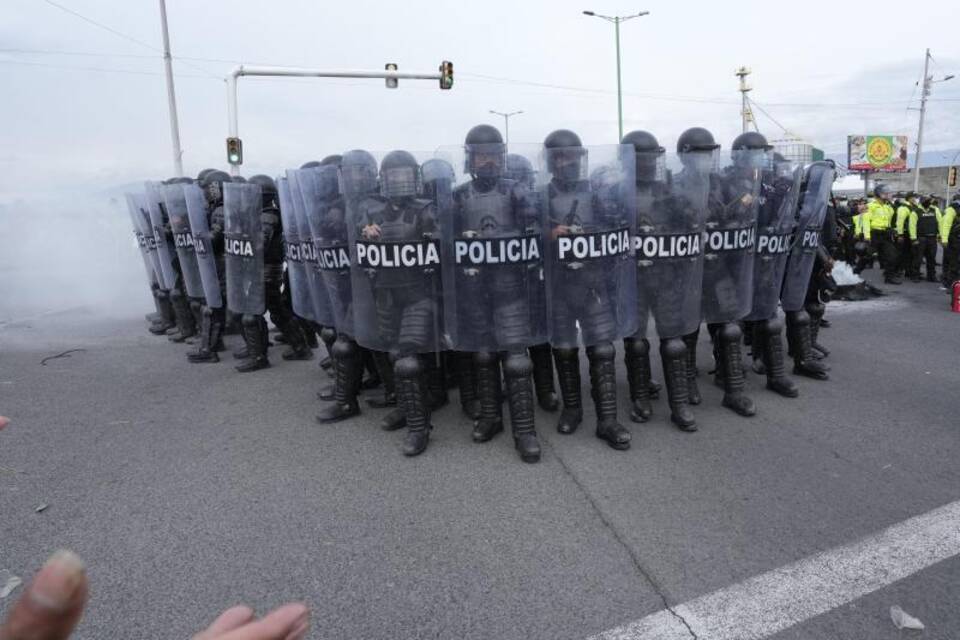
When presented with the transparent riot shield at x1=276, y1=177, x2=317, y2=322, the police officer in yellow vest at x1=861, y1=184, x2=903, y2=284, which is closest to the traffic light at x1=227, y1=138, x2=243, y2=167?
the transparent riot shield at x1=276, y1=177, x2=317, y2=322

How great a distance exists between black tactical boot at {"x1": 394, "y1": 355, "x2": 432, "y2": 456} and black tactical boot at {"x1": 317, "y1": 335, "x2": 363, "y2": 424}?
72cm

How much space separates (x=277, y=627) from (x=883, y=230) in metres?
13.9

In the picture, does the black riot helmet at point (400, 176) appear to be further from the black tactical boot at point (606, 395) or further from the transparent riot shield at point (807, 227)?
the transparent riot shield at point (807, 227)

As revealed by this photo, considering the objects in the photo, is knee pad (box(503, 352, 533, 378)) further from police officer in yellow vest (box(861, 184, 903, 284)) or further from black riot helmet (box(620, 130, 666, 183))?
police officer in yellow vest (box(861, 184, 903, 284))

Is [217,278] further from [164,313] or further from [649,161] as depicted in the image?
[649,161]

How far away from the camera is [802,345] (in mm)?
5336

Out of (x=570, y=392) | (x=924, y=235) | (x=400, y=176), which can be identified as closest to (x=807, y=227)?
(x=570, y=392)

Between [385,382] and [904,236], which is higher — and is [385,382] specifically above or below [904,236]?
below

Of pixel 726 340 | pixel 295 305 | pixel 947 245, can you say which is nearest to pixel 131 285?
pixel 295 305

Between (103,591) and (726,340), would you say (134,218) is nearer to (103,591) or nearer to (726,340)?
A: (103,591)

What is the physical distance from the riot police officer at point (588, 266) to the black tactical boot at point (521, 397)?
30 centimetres

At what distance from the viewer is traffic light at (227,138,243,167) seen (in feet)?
45.3

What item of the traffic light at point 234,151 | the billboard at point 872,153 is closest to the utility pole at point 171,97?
the traffic light at point 234,151

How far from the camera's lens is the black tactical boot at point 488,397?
407 centimetres
